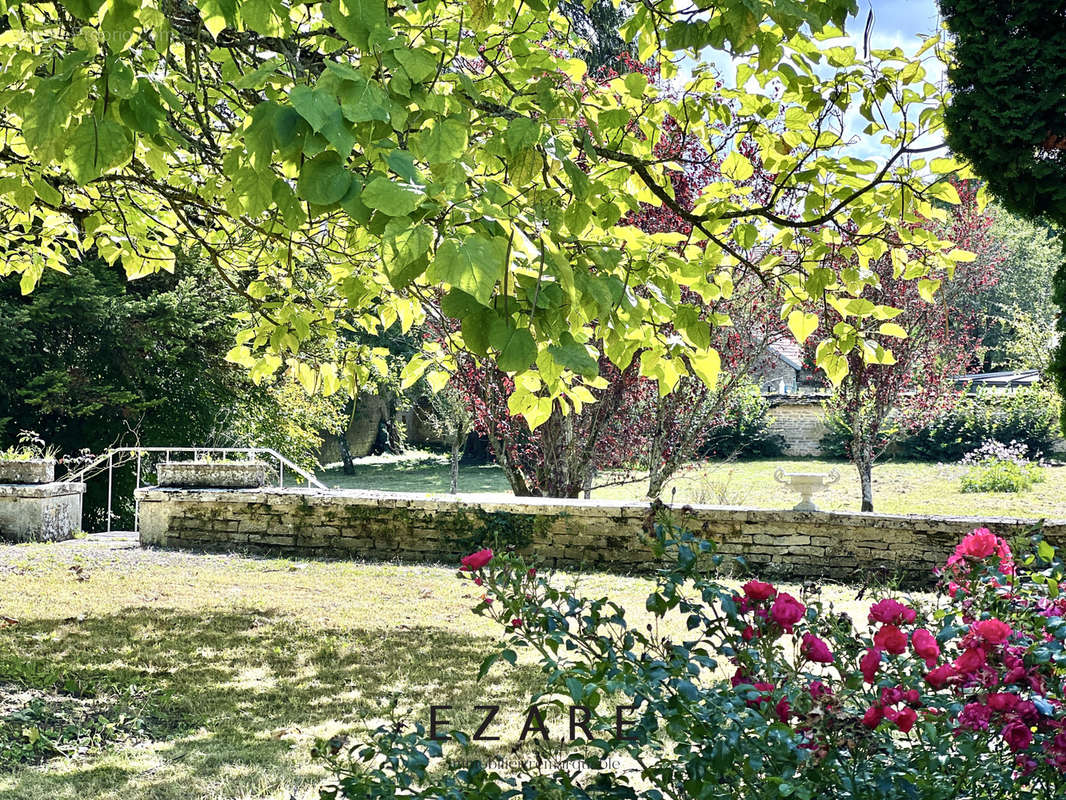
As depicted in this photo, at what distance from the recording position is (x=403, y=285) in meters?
1.55

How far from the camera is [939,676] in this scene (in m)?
1.79

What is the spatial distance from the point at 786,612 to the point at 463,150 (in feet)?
3.65

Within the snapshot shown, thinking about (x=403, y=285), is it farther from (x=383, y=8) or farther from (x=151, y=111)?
(x=151, y=111)

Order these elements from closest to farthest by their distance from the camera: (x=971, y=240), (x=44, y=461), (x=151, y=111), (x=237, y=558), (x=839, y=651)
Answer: (x=151, y=111) → (x=839, y=651) → (x=237, y=558) → (x=44, y=461) → (x=971, y=240)

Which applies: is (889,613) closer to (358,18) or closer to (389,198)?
(389,198)

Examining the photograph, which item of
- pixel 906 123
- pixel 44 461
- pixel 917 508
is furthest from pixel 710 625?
pixel 917 508

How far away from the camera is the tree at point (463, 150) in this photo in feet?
4.86

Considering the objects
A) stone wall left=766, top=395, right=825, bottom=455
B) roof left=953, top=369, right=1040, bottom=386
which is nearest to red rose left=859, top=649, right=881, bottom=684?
stone wall left=766, top=395, right=825, bottom=455

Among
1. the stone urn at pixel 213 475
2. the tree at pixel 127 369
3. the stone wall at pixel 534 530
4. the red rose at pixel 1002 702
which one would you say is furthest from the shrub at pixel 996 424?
the red rose at pixel 1002 702

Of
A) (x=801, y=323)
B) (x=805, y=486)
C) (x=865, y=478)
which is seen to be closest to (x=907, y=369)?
(x=865, y=478)

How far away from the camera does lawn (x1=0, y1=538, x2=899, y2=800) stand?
3.24 meters

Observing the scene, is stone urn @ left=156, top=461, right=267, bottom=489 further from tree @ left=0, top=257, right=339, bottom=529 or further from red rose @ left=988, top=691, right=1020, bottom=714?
red rose @ left=988, top=691, right=1020, bottom=714

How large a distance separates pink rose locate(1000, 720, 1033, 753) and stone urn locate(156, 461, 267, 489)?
7.54 m

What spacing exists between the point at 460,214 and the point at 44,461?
8378 millimetres
